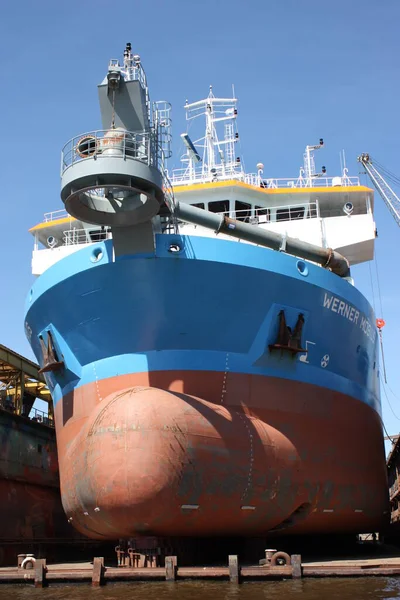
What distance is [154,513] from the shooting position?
10.6 metres

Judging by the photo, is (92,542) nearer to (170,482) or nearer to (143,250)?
(170,482)

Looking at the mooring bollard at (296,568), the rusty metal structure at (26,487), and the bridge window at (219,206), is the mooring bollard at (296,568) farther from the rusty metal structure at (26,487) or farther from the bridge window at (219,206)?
the bridge window at (219,206)

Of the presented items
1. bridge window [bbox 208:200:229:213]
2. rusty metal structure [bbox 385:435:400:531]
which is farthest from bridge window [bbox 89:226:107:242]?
rusty metal structure [bbox 385:435:400:531]

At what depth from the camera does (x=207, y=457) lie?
435 inches

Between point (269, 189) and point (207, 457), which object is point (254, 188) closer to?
point (269, 189)

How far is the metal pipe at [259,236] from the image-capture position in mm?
13516

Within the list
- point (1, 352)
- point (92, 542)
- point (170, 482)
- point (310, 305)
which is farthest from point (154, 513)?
point (1, 352)

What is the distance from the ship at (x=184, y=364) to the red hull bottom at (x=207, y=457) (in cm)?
3

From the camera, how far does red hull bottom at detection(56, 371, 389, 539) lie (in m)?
10.7

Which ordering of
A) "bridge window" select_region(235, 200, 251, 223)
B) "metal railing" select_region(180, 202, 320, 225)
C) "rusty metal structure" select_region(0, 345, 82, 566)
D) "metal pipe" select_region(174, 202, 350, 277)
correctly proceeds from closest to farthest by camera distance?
"metal pipe" select_region(174, 202, 350, 277) → "rusty metal structure" select_region(0, 345, 82, 566) → "metal railing" select_region(180, 202, 320, 225) → "bridge window" select_region(235, 200, 251, 223)

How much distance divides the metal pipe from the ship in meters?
0.04

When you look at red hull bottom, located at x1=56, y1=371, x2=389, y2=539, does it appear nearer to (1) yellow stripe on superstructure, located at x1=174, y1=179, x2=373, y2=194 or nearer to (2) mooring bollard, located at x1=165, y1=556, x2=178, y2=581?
(2) mooring bollard, located at x1=165, y1=556, x2=178, y2=581

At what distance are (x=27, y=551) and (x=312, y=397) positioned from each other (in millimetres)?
8111

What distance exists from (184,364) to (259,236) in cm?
359
